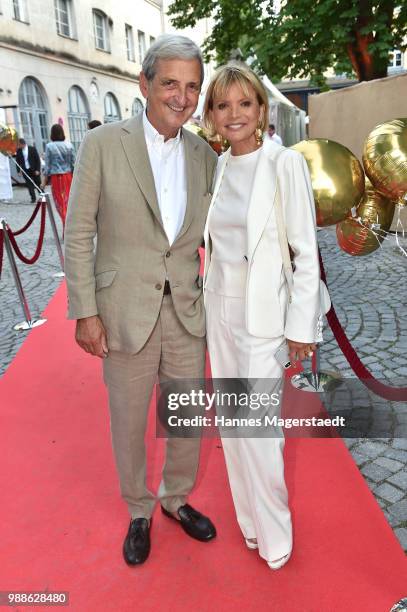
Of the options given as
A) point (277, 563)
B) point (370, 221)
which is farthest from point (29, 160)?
point (277, 563)

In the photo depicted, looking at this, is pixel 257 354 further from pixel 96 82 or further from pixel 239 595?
pixel 96 82

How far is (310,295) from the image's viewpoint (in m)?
1.86

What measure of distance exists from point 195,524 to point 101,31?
1109 inches

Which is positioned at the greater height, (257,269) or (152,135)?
(152,135)

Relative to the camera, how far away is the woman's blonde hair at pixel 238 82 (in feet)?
6.07

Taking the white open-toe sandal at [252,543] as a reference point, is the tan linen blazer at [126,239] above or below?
above

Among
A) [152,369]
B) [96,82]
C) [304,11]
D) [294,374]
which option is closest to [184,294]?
[152,369]

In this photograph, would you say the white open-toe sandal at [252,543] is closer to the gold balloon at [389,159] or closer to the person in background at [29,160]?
the gold balloon at [389,159]

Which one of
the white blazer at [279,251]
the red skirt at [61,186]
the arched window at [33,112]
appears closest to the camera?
the white blazer at [279,251]

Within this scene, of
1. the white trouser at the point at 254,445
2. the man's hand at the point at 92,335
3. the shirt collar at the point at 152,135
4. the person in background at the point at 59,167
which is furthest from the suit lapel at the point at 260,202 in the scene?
the person in background at the point at 59,167

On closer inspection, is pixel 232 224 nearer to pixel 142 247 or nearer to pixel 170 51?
pixel 142 247

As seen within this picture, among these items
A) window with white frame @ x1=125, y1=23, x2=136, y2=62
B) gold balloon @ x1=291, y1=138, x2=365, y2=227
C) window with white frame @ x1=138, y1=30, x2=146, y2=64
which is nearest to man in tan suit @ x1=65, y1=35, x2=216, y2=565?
gold balloon @ x1=291, y1=138, x2=365, y2=227

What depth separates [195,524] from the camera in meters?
2.32

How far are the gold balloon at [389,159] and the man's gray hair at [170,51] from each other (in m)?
1.03
